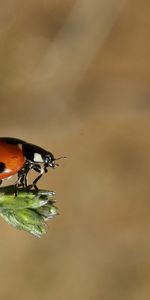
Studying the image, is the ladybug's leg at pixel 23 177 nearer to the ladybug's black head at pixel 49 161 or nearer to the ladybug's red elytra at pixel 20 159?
the ladybug's red elytra at pixel 20 159

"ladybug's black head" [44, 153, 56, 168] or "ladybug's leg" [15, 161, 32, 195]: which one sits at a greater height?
"ladybug's black head" [44, 153, 56, 168]

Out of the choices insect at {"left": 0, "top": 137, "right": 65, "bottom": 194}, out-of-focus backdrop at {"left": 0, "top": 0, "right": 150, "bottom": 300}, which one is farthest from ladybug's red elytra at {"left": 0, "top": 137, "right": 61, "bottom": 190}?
out-of-focus backdrop at {"left": 0, "top": 0, "right": 150, "bottom": 300}

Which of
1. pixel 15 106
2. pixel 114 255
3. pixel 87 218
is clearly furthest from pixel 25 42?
pixel 114 255

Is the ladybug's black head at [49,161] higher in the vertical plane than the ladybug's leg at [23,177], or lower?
higher

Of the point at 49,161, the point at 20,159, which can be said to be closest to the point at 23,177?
the point at 20,159

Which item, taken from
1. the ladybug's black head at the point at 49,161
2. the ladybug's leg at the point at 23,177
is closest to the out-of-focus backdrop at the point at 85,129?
the ladybug's black head at the point at 49,161

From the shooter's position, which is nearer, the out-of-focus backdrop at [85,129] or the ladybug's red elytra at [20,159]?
the ladybug's red elytra at [20,159]

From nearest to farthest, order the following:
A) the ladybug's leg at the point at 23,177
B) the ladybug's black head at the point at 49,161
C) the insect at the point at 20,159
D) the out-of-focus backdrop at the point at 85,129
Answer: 1. the ladybug's leg at the point at 23,177
2. the insect at the point at 20,159
3. the ladybug's black head at the point at 49,161
4. the out-of-focus backdrop at the point at 85,129

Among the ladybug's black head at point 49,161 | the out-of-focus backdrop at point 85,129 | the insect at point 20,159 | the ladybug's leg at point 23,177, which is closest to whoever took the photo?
the ladybug's leg at point 23,177

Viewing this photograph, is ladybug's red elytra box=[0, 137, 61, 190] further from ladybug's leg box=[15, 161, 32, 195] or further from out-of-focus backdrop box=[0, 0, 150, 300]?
out-of-focus backdrop box=[0, 0, 150, 300]
